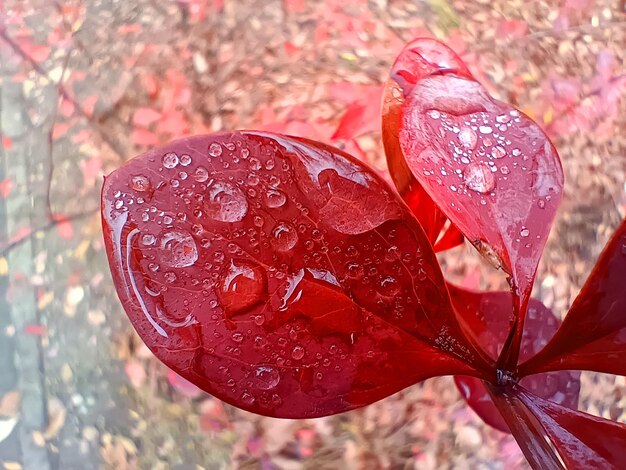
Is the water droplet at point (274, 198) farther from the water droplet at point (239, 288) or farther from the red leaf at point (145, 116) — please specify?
the red leaf at point (145, 116)

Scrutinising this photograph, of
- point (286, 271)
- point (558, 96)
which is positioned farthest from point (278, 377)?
point (558, 96)

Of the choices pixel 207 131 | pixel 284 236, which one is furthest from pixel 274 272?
pixel 207 131

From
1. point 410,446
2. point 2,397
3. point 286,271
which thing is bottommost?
point 410,446

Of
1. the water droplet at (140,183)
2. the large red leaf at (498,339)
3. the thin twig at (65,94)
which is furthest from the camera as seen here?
the thin twig at (65,94)

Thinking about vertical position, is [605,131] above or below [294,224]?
below

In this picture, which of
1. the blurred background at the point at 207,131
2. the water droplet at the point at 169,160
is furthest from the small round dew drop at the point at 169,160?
the blurred background at the point at 207,131

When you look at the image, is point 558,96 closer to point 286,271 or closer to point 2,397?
point 286,271

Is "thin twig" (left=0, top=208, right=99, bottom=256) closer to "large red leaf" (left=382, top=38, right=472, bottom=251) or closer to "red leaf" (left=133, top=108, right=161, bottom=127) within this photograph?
"red leaf" (left=133, top=108, right=161, bottom=127)
